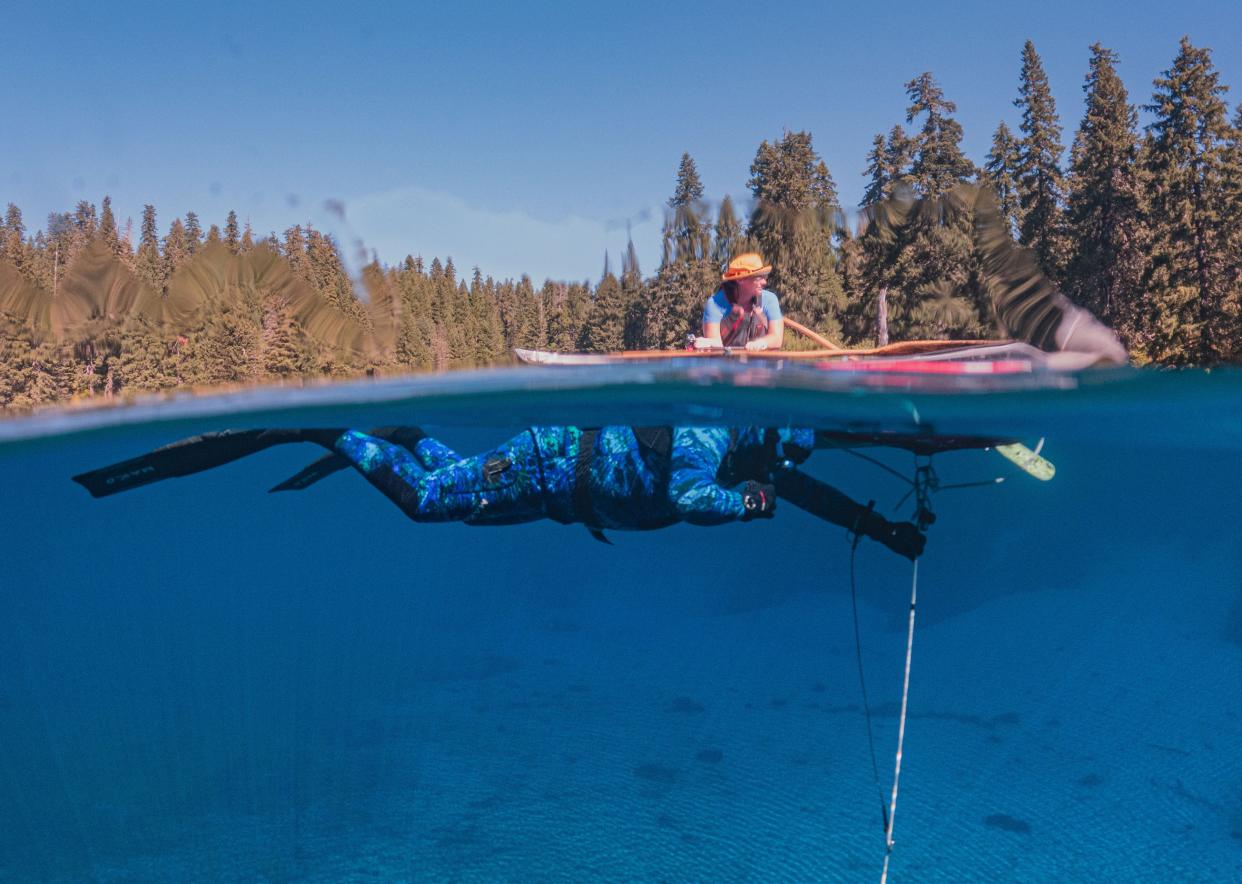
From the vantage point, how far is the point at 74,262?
35.1 feet

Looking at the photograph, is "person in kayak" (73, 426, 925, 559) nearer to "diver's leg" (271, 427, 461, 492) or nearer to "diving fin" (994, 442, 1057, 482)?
"diver's leg" (271, 427, 461, 492)

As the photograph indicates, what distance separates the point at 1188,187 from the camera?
2464 centimetres

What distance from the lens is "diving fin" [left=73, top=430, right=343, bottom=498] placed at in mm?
8297

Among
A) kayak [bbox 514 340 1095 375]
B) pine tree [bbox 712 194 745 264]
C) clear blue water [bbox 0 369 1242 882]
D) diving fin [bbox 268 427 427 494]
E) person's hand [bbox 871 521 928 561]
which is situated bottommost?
clear blue water [bbox 0 369 1242 882]

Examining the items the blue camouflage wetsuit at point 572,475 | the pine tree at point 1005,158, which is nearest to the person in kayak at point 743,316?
the blue camouflage wetsuit at point 572,475

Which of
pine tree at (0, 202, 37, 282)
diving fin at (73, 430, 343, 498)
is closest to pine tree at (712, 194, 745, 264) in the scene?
diving fin at (73, 430, 343, 498)

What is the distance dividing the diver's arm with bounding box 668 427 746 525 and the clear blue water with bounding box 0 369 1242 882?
255 cm

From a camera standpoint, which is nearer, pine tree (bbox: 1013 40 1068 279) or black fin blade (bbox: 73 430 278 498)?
black fin blade (bbox: 73 430 278 498)

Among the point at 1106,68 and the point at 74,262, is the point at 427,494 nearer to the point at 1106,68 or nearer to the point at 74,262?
the point at 74,262

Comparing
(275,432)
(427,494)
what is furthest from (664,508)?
(275,432)

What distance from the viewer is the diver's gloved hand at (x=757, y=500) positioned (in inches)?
276

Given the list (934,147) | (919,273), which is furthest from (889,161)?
(919,273)

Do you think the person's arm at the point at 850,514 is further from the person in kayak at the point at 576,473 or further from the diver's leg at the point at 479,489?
the diver's leg at the point at 479,489

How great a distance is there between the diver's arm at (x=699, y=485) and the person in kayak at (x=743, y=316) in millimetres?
1784
